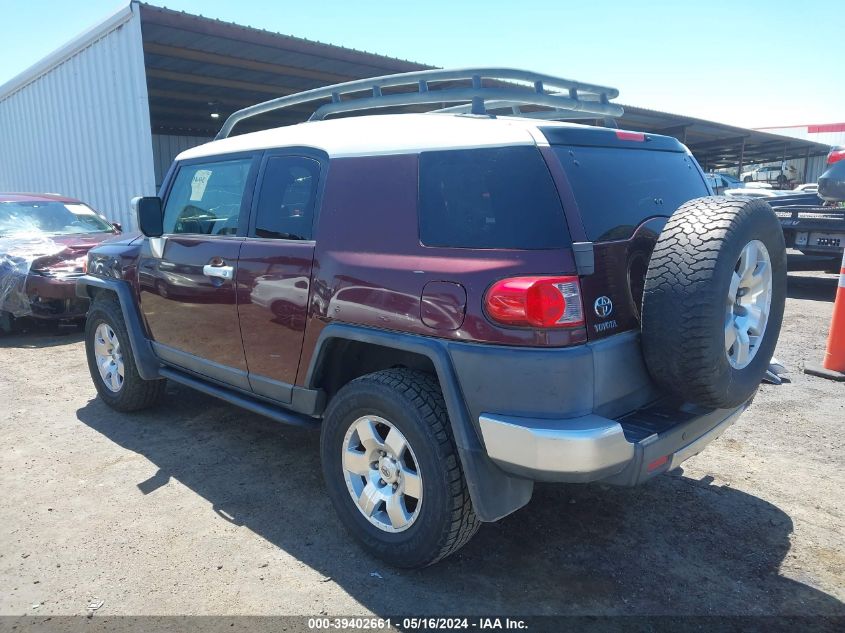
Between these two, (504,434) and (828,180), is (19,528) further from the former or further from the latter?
(828,180)

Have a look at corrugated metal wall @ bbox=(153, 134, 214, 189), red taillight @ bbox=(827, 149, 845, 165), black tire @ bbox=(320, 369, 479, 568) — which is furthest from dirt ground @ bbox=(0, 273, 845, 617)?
corrugated metal wall @ bbox=(153, 134, 214, 189)

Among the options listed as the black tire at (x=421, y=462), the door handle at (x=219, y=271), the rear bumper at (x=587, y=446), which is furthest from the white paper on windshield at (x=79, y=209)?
the rear bumper at (x=587, y=446)

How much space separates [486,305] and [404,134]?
95 centimetres

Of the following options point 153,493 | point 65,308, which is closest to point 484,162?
point 153,493

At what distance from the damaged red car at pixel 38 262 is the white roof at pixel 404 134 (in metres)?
4.76

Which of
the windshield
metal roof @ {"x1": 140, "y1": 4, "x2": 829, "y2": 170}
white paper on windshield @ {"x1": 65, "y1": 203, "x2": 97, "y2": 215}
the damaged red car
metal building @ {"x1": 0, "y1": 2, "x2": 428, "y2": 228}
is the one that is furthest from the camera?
metal roof @ {"x1": 140, "y1": 4, "x2": 829, "y2": 170}

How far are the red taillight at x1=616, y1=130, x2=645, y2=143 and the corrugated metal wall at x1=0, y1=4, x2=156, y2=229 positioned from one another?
7.01 m

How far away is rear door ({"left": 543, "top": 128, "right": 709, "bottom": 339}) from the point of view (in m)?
2.40

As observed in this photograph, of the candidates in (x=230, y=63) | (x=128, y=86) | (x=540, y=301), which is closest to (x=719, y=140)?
(x=230, y=63)

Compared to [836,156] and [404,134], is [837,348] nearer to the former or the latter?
[836,156]

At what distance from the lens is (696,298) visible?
2.30 metres

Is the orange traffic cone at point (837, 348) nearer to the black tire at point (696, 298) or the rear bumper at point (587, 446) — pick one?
the black tire at point (696, 298)

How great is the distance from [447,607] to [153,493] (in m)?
1.92

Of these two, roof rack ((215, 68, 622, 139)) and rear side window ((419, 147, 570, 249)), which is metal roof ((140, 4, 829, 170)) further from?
rear side window ((419, 147, 570, 249))
